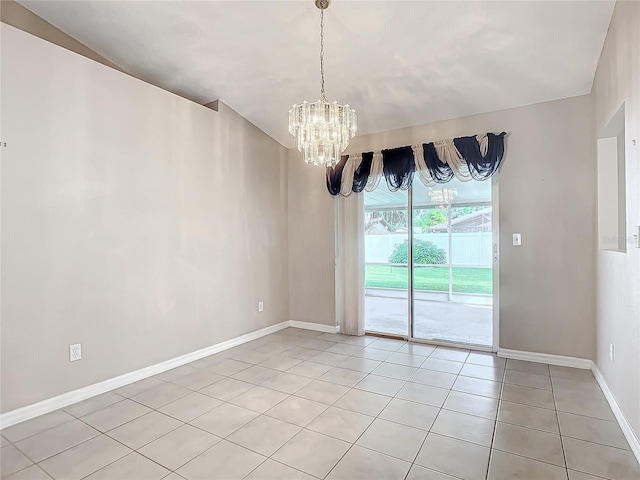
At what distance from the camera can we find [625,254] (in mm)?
2439

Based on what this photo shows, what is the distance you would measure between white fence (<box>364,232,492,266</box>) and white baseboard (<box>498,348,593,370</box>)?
983mm

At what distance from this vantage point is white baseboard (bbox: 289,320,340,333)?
5.00 meters

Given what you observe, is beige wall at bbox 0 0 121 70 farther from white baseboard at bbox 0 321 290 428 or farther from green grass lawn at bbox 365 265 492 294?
green grass lawn at bbox 365 265 492 294

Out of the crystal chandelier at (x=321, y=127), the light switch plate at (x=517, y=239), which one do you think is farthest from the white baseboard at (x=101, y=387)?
the light switch plate at (x=517, y=239)

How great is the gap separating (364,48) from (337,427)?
3.14 m

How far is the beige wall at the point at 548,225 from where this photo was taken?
353 cm

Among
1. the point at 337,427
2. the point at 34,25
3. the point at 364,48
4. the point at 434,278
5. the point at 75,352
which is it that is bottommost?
the point at 337,427

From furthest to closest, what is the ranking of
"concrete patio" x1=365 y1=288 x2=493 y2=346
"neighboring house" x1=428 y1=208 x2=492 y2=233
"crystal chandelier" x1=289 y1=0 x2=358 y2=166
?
"concrete patio" x1=365 y1=288 x2=493 y2=346 → "neighboring house" x1=428 y1=208 x2=492 y2=233 → "crystal chandelier" x1=289 y1=0 x2=358 y2=166

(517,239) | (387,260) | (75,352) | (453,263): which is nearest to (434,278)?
(453,263)

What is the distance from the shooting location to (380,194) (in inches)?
187

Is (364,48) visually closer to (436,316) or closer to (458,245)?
(458,245)

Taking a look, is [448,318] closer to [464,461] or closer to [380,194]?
[380,194]

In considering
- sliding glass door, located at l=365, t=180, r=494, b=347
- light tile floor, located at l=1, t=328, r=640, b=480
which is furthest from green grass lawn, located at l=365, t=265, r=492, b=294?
light tile floor, located at l=1, t=328, r=640, b=480

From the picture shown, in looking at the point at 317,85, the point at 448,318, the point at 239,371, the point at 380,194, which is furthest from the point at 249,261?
the point at 448,318
